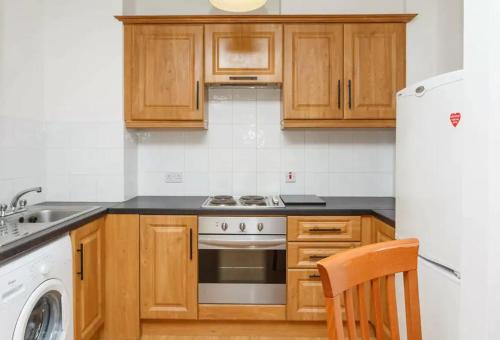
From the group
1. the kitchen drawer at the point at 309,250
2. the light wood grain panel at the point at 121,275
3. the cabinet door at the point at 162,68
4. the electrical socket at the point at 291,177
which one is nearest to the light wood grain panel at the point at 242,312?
the kitchen drawer at the point at 309,250

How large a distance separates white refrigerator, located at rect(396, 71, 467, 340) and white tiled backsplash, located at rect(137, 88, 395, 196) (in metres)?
1.23

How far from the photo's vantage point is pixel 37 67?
243 centimetres

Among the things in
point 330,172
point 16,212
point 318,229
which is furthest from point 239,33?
point 16,212

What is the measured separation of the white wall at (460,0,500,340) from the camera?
86 centimetres

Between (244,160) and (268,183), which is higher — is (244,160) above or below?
above

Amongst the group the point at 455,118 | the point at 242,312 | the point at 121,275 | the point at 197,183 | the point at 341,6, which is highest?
the point at 341,6

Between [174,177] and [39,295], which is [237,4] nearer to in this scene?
[174,177]

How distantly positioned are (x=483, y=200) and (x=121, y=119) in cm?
228

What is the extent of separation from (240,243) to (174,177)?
0.92m

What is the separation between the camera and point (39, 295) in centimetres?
146

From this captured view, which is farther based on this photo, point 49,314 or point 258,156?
point 258,156

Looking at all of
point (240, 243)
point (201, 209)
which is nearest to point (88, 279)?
point (201, 209)

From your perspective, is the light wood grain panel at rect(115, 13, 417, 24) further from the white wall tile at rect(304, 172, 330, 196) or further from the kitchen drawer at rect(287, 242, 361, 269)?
the kitchen drawer at rect(287, 242, 361, 269)

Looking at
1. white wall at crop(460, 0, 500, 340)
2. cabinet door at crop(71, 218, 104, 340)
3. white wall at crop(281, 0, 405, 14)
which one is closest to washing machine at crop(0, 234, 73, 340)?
cabinet door at crop(71, 218, 104, 340)
